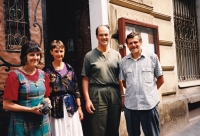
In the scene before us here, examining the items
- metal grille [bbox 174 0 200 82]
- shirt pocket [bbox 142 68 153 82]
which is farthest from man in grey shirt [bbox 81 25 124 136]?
metal grille [bbox 174 0 200 82]

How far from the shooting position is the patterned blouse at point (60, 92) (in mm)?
2541

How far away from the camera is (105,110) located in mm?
2818

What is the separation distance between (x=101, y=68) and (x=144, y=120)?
79cm

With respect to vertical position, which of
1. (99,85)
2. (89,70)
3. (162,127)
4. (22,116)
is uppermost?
(89,70)

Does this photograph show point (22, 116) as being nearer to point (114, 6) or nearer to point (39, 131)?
point (39, 131)

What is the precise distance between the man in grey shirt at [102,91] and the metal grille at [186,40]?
3368 mm

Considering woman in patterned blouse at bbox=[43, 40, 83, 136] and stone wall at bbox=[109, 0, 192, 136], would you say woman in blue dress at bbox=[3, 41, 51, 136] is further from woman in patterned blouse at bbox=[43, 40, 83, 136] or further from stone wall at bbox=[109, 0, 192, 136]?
stone wall at bbox=[109, 0, 192, 136]

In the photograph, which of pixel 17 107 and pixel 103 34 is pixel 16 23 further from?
pixel 17 107

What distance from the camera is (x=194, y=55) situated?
6.42 metres

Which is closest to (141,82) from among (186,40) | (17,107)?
(17,107)

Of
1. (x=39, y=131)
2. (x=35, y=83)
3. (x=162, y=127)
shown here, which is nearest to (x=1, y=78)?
(x=35, y=83)

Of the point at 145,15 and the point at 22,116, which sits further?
the point at 145,15

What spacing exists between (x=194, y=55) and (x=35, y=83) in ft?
17.5

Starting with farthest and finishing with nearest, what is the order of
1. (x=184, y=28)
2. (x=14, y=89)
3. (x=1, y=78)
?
1. (x=184, y=28)
2. (x=1, y=78)
3. (x=14, y=89)
